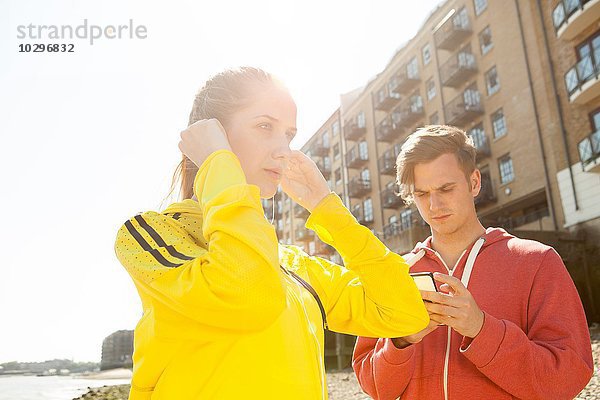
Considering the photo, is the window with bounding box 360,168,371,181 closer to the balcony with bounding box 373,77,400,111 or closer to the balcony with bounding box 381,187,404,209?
the balcony with bounding box 381,187,404,209

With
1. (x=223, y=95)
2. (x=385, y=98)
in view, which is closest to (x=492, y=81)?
(x=385, y=98)

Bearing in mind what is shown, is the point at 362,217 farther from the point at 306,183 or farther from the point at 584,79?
the point at 306,183

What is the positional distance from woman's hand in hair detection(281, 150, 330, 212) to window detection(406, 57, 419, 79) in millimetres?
30027

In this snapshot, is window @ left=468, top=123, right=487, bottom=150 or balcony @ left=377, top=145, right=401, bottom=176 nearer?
window @ left=468, top=123, right=487, bottom=150

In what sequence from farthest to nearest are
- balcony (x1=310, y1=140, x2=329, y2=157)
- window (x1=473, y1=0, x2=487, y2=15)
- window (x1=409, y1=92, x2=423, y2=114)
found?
balcony (x1=310, y1=140, x2=329, y2=157)
window (x1=409, y1=92, x2=423, y2=114)
window (x1=473, y1=0, x2=487, y2=15)

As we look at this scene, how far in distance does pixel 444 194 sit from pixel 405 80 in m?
29.2

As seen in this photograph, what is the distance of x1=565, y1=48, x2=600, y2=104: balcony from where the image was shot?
18469 millimetres

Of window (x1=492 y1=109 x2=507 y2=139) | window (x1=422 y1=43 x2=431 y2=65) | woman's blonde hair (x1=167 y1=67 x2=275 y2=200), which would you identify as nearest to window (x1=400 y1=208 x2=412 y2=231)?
window (x1=492 y1=109 x2=507 y2=139)

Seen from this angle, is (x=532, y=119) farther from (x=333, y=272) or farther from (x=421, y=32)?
(x=333, y=272)

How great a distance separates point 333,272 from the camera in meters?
2.20

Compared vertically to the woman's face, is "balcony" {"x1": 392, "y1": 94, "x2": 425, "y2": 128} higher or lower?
higher

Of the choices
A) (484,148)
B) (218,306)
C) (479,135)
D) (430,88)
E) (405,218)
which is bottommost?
(218,306)

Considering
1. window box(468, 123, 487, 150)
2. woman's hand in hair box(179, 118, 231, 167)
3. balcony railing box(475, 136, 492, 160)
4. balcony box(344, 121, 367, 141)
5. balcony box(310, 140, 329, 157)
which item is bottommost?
woman's hand in hair box(179, 118, 231, 167)

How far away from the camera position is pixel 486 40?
25125 mm
